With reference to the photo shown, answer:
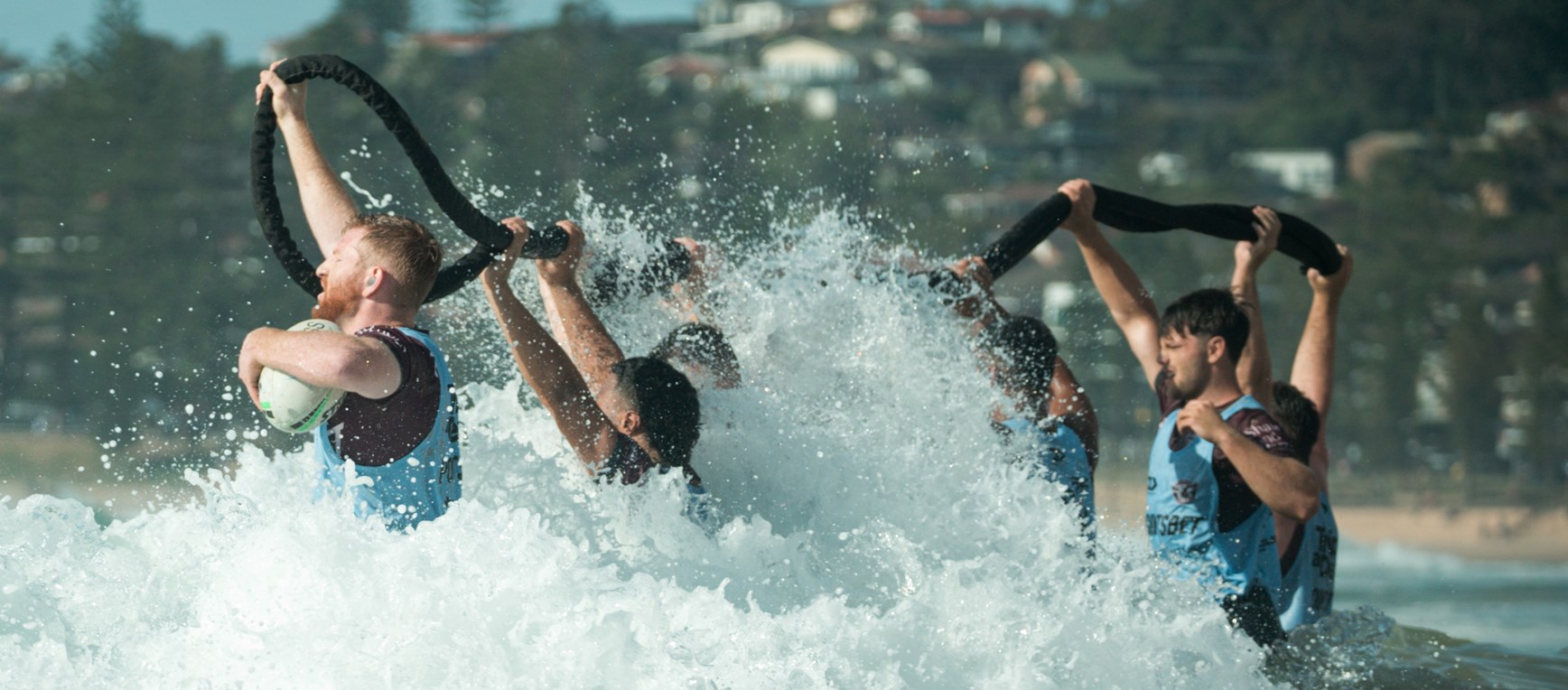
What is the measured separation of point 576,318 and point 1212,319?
7.13ft

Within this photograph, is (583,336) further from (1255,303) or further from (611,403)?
(1255,303)

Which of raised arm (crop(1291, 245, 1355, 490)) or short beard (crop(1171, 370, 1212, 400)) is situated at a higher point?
raised arm (crop(1291, 245, 1355, 490))

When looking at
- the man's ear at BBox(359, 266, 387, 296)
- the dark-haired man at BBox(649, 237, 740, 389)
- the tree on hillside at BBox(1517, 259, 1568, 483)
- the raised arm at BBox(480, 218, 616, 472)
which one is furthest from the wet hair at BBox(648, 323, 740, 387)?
the tree on hillside at BBox(1517, 259, 1568, 483)

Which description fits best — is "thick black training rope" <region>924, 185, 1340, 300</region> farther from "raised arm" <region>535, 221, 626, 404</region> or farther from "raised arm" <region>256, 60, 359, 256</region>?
"raised arm" <region>256, 60, 359, 256</region>

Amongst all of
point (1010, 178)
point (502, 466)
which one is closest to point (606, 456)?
point (502, 466)

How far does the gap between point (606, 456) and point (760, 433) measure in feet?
2.08

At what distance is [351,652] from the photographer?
13.1 feet

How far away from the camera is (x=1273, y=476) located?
541 cm

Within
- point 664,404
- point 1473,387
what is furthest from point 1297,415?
point 1473,387

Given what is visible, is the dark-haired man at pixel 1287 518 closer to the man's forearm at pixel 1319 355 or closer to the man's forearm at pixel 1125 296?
the man's forearm at pixel 1319 355

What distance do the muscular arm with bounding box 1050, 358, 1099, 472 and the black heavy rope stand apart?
1.70 feet

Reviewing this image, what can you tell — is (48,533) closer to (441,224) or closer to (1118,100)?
(441,224)

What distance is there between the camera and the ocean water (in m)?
4.08

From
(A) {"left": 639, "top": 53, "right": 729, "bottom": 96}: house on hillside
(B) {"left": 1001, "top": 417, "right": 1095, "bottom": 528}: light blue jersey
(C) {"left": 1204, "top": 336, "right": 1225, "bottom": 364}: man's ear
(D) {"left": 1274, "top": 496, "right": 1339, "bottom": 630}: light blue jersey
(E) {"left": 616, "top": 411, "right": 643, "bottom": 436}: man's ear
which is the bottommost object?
(E) {"left": 616, "top": 411, "right": 643, "bottom": 436}: man's ear
